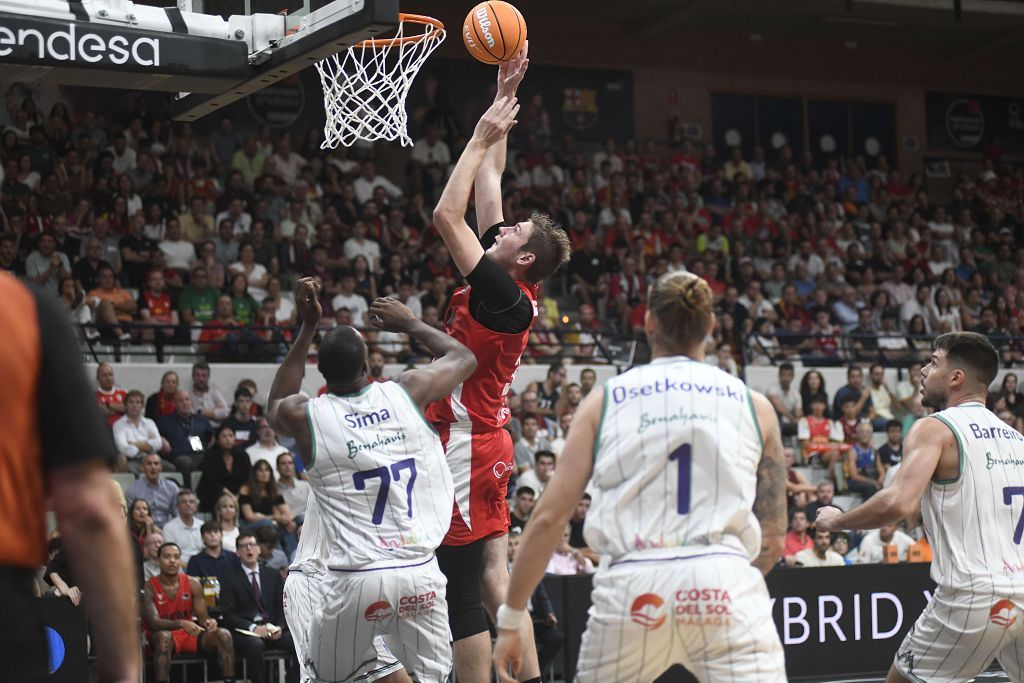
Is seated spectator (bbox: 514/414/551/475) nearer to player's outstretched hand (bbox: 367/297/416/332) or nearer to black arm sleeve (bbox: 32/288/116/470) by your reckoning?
player's outstretched hand (bbox: 367/297/416/332)

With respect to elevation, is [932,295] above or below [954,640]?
above

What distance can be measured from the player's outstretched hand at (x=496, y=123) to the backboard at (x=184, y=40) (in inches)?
30.5

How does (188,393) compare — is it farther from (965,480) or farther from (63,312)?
(63,312)

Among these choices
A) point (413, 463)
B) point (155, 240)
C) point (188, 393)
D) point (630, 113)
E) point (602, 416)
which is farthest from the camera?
point (630, 113)

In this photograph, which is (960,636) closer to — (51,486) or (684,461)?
(684,461)

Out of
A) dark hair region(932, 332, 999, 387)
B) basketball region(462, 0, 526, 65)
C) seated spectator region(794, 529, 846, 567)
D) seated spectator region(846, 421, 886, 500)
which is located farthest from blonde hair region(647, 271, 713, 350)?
seated spectator region(846, 421, 886, 500)

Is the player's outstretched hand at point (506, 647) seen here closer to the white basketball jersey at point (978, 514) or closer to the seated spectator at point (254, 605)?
the white basketball jersey at point (978, 514)

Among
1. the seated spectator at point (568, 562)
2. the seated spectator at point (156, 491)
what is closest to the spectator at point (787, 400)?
the seated spectator at point (568, 562)

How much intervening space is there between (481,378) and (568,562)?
6.21m

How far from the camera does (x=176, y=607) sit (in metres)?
10.4

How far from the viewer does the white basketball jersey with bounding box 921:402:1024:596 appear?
17.9 ft

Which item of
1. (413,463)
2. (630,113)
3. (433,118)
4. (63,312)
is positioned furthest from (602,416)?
(630,113)

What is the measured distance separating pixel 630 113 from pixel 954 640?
63.3ft

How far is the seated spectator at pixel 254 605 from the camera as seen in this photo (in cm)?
1030
